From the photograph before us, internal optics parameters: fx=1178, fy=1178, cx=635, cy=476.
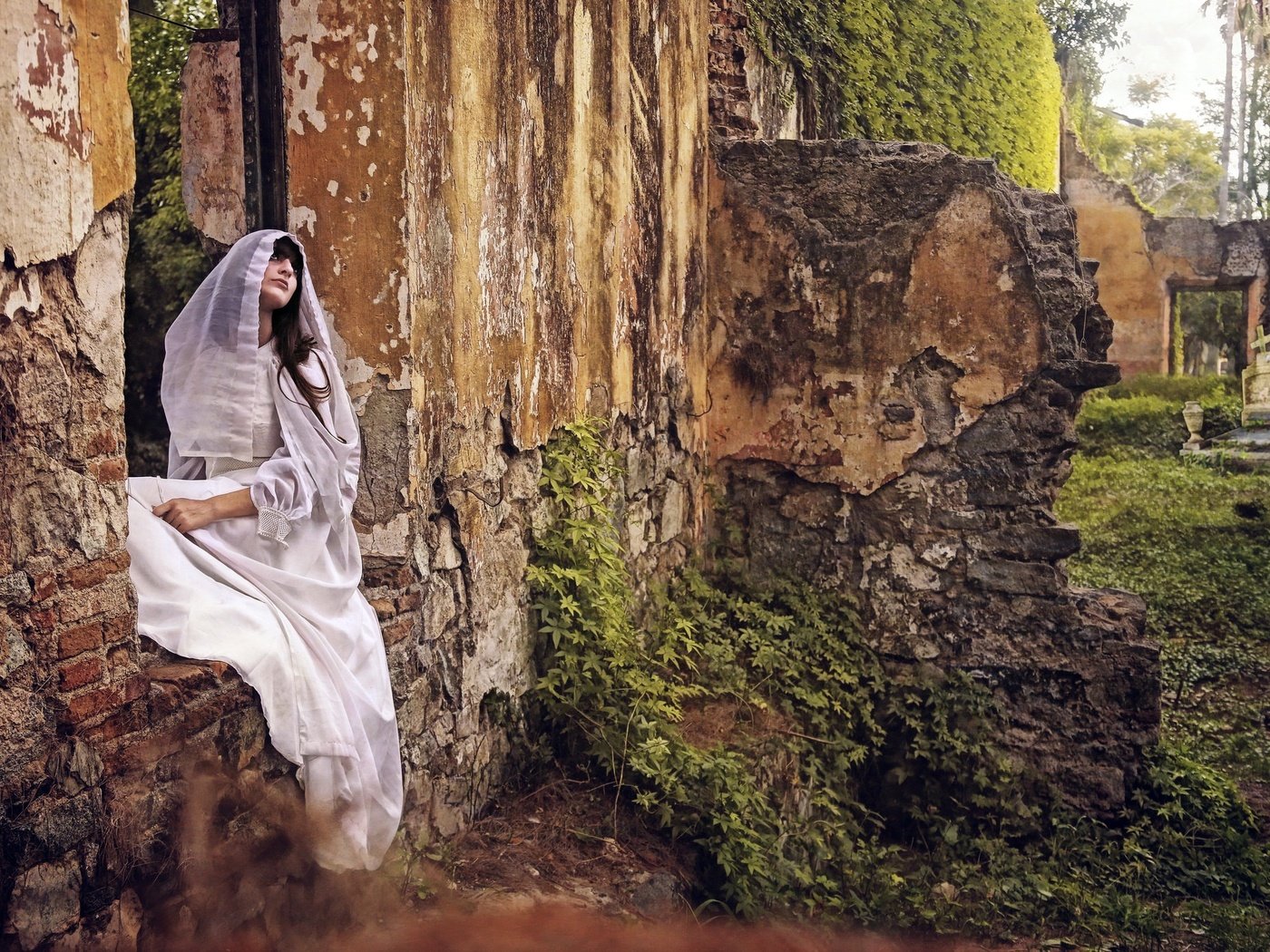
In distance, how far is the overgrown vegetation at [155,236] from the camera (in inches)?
320

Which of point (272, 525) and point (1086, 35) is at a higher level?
point (1086, 35)

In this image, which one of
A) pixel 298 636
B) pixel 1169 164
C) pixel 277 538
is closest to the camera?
pixel 298 636

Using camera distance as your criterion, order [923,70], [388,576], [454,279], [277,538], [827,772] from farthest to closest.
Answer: [923,70], [827,772], [454,279], [388,576], [277,538]

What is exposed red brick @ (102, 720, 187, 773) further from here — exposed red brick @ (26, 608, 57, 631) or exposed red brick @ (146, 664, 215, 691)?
exposed red brick @ (26, 608, 57, 631)

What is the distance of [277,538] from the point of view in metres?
2.83

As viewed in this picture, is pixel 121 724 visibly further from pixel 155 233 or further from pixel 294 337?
pixel 155 233

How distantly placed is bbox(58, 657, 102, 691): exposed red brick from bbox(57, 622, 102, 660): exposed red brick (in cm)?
2

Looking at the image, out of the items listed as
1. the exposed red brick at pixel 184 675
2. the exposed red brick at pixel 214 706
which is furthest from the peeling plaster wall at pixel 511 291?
the exposed red brick at pixel 184 675

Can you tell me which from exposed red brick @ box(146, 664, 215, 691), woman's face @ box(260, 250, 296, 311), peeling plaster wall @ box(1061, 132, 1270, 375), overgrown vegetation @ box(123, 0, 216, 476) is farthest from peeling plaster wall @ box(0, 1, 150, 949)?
peeling plaster wall @ box(1061, 132, 1270, 375)

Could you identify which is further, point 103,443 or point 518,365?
point 518,365

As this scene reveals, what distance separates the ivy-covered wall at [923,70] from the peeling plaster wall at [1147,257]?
4.37 m

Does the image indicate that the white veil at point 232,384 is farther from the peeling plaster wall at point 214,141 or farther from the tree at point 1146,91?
the tree at point 1146,91

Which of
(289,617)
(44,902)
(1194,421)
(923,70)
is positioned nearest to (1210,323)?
(1194,421)

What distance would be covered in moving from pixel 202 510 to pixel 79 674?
0.77 metres
